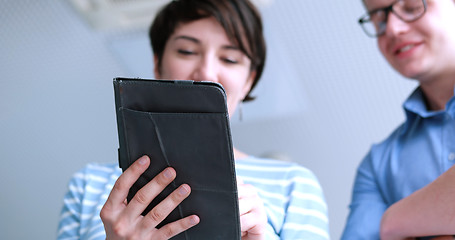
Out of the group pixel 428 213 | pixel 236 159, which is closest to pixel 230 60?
pixel 236 159

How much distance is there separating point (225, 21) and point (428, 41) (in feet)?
1.80

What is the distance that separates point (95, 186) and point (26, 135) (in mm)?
1207

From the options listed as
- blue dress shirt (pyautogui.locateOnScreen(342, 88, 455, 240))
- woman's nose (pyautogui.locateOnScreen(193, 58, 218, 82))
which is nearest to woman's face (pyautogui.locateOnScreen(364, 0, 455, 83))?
blue dress shirt (pyautogui.locateOnScreen(342, 88, 455, 240))

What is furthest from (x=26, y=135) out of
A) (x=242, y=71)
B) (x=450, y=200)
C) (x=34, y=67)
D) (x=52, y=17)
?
(x=450, y=200)

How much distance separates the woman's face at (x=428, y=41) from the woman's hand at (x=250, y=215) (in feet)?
2.12

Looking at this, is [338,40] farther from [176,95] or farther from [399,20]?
[176,95]

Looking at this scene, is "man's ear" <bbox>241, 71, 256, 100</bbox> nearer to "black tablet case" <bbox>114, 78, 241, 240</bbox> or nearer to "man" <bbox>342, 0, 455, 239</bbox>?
"man" <bbox>342, 0, 455, 239</bbox>

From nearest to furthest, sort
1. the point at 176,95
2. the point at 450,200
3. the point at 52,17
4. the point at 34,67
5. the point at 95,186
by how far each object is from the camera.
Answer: the point at 176,95
the point at 450,200
the point at 95,186
the point at 52,17
the point at 34,67

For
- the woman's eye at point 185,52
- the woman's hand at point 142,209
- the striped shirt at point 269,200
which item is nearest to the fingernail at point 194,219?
the woman's hand at point 142,209

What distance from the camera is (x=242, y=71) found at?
3.89 feet

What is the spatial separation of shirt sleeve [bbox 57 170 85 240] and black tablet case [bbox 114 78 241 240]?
0.42 meters

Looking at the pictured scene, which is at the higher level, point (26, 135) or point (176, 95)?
point (26, 135)

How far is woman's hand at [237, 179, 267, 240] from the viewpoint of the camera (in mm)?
779

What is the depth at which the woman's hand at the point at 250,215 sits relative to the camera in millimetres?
779
